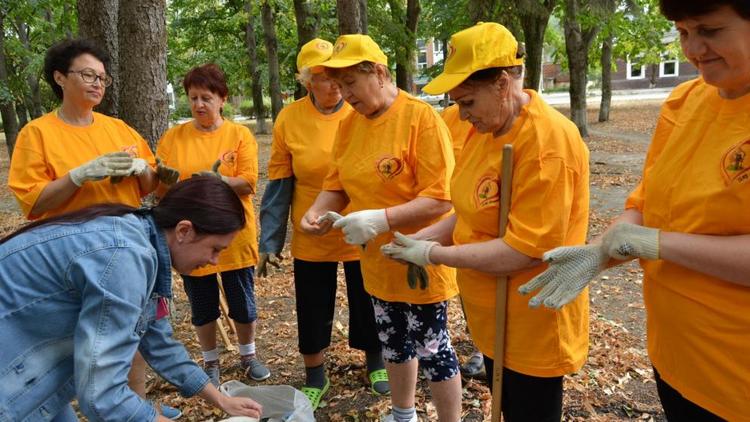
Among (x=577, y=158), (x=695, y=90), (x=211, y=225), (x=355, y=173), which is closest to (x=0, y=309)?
(x=211, y=225)

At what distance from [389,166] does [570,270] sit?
3.40 ft

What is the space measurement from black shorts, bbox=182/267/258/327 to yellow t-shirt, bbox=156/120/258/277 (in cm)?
11

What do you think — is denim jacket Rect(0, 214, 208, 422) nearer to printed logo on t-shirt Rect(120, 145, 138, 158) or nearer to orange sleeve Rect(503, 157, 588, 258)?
orange sleeve Rect(503, 157, 588, 258)

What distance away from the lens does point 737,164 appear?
4.28ft

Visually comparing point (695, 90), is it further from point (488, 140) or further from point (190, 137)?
point (190, 137)

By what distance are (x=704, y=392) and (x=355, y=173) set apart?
5.15ft

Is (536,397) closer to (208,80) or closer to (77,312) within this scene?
(77,312)

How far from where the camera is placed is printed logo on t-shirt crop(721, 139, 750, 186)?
129cm

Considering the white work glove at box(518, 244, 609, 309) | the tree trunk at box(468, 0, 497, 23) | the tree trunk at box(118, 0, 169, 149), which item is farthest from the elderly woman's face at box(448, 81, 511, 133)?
the tree trunk at box(468, 0, 497, 23)

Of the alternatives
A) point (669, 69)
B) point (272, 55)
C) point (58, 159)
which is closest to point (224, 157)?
point (58, 159)

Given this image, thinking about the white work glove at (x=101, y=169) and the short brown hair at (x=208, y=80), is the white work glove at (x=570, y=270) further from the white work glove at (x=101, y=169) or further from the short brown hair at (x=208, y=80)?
the short brown hair at (x=208, y=80)

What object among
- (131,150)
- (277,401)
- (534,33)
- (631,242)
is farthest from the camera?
(534,33)

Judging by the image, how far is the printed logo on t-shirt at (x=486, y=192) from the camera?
1.83 m

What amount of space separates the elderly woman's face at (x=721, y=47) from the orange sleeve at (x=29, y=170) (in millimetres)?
2744
